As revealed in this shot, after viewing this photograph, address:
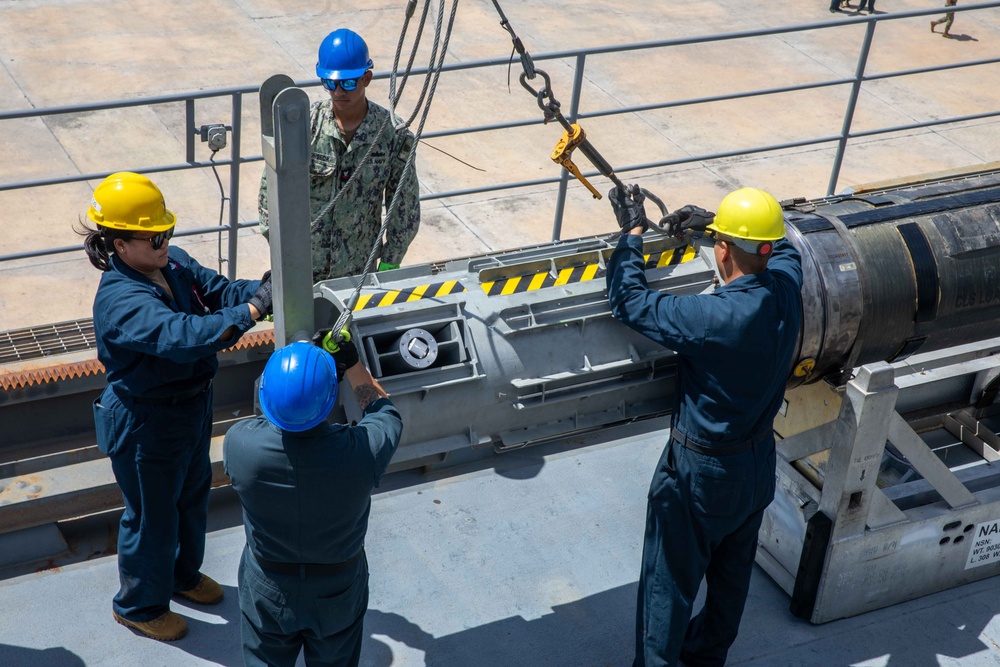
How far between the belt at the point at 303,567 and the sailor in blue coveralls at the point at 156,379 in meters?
0.67

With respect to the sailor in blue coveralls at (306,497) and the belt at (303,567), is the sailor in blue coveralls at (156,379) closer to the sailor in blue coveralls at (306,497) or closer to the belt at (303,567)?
the sailor in blue coveralls at (306,497)

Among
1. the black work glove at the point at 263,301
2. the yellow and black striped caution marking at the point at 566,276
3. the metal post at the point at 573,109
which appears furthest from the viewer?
the metal post at the point at 573,109

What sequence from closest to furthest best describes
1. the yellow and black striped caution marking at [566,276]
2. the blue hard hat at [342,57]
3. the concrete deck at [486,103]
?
the yellow and black striped caution marking at [566,276] < the blue hard hat at [342,57] < the concrete deck at [486,103]

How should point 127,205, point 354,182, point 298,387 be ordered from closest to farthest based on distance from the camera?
point 298,387 < point 127,205 < point 354,182

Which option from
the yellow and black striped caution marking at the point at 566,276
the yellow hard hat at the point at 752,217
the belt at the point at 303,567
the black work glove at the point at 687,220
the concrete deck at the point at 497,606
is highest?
the yellow hard hat at the point at 752,217

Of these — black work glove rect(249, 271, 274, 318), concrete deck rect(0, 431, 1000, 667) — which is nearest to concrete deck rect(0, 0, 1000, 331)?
concrete deck rect(0, 431, 1000, 667)

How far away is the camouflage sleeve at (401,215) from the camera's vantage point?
4633 mm

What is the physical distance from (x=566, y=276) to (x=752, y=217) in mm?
734

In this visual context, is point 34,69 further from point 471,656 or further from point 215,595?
point 471,656

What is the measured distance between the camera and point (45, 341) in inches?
187

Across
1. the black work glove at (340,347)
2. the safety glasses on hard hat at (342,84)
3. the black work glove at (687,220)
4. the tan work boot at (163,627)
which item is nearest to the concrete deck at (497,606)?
the tan work boot at (163,627)

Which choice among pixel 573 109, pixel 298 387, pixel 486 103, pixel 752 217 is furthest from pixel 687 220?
pixel 486 103

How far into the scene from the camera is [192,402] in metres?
3.74

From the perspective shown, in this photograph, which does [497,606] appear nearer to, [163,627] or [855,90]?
[163,627]
